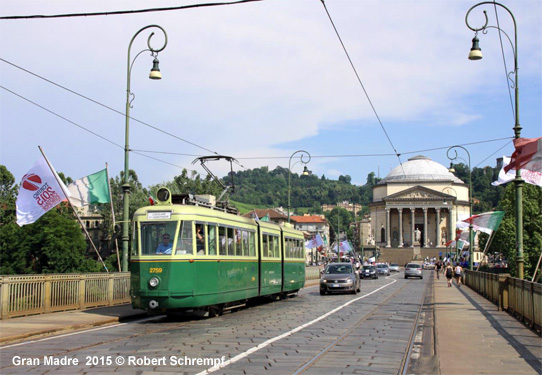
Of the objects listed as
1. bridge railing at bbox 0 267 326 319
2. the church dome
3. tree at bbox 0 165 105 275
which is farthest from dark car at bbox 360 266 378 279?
the church dome

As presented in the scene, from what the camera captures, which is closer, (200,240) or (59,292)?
(200,240)

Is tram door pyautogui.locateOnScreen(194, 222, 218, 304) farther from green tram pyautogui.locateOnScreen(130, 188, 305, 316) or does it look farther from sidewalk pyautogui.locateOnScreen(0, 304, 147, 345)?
→ sidewalk pyautogui.locateOnScreen(0, 304, 147, 345)

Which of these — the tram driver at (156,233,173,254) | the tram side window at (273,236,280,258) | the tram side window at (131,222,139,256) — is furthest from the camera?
the tram side window at (273,236,280,258)

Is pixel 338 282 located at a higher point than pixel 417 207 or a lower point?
lower

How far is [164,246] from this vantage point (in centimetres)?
1692

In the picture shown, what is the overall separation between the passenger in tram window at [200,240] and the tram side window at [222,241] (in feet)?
3.56

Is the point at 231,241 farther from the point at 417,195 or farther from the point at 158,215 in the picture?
Result: the point at 417,195

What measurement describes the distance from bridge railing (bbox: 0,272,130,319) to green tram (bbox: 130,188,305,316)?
2885 millimetres

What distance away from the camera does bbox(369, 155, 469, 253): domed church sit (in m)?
150

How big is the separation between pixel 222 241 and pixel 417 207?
137 m

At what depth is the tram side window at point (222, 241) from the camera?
1861cm

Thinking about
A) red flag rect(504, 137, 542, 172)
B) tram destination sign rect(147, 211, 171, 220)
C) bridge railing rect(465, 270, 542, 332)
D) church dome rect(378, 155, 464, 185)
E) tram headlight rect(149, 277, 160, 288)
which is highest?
church dome rect(378, 155, 464, 185)

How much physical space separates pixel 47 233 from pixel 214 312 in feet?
128

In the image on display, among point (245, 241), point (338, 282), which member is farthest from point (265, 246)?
point (338, 282)
